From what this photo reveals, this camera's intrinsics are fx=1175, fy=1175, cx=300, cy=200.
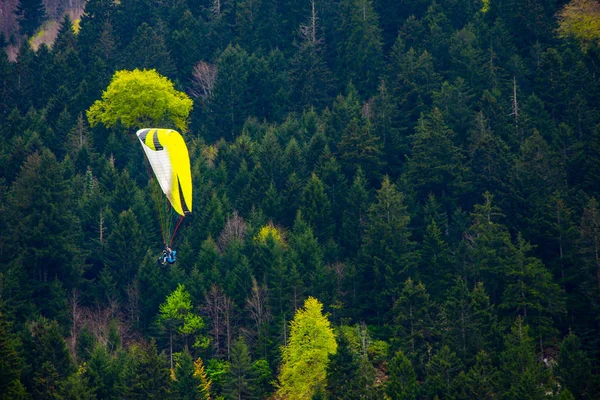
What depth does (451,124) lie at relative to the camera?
3221 inches

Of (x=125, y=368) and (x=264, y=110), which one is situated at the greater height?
(x=264, y=110)

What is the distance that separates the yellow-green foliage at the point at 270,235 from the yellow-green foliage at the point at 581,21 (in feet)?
107

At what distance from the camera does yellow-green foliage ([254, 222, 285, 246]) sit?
70.8 metres

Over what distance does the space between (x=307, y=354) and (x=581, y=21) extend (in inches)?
1775

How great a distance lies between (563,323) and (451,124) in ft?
67.1

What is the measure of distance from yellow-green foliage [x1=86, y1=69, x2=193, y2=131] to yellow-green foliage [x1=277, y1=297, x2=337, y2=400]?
28217 mm

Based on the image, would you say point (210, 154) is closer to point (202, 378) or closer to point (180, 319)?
point (180, 319)

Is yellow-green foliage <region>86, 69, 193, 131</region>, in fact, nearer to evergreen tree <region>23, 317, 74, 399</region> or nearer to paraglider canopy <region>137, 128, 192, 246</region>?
evergreen tree <region>23, 317, 74, 399</region>

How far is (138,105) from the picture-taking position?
88812 mm

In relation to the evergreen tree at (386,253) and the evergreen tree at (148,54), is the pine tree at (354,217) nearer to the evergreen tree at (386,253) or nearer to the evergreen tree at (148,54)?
the evergreen tree at (386,253)

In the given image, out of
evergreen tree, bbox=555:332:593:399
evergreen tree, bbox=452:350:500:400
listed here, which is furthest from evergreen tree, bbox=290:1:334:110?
evergreen tree, bbox=555:332:593:399

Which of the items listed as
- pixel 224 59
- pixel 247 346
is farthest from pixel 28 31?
pixel 247 346

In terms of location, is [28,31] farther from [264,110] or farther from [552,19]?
[552,19]

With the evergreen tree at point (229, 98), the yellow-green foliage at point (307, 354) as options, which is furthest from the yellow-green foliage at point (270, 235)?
the evergreen tree at point (229, 98)
